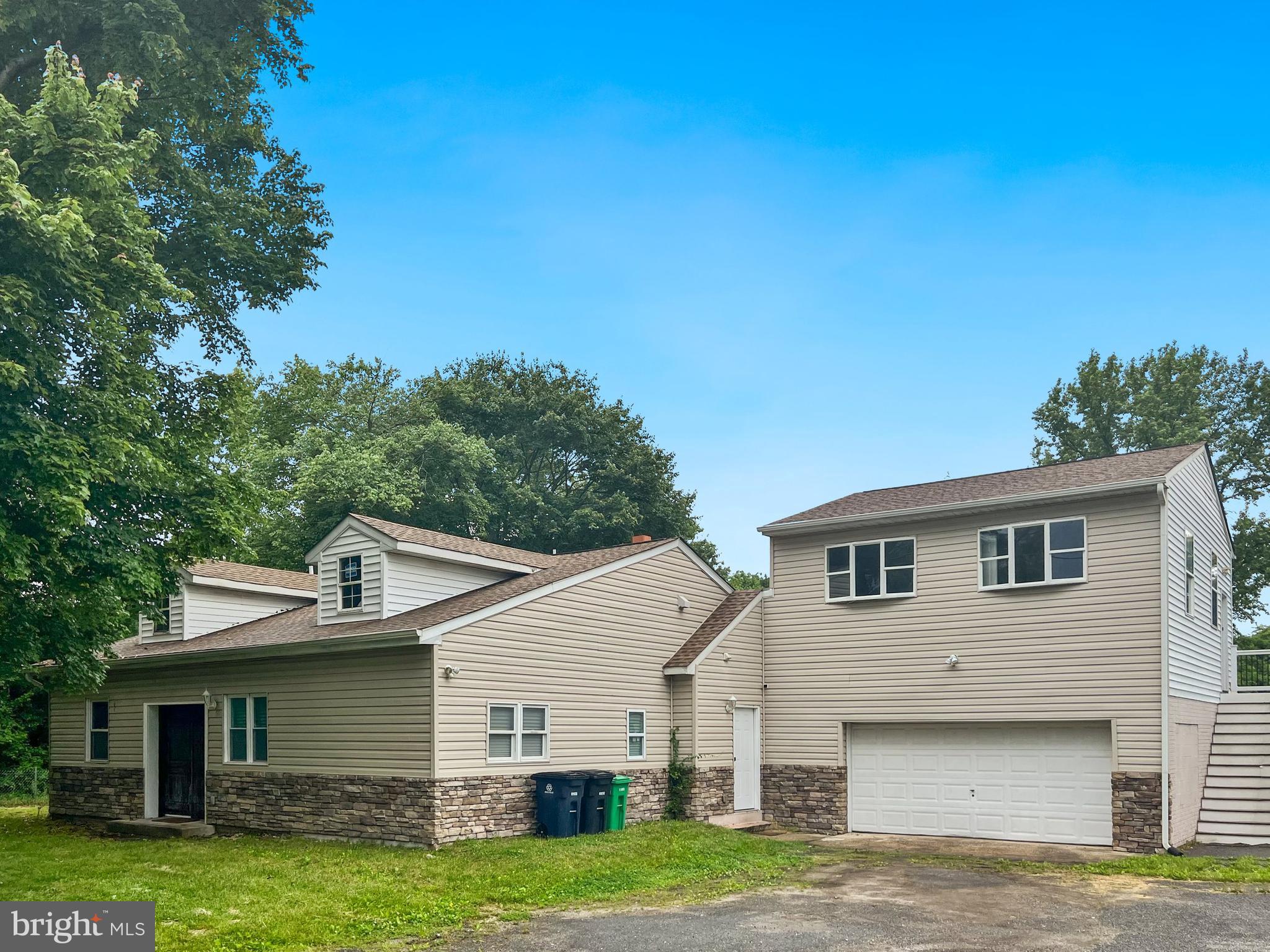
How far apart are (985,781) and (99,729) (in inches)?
673

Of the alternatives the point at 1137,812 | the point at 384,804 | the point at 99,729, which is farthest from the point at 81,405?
the point at 1137,812

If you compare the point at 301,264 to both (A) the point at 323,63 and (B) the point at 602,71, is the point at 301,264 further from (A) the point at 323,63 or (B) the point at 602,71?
(B) the point at 602,71

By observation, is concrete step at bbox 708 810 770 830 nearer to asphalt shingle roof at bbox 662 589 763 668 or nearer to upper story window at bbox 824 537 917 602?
asphalt shingle roof at bbox 662 589 763 668

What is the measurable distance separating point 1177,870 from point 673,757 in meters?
8.40

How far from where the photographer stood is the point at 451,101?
23641 mm

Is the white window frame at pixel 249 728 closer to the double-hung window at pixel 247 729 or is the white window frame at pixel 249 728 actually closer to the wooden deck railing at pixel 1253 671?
the double-hung window at pixel 247 729

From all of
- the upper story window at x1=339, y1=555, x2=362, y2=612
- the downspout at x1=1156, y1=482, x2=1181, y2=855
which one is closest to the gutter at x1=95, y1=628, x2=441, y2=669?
the upper story window at x1=339, y1=555, x2=362, y2=612

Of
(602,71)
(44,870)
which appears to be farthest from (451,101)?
(44,870)

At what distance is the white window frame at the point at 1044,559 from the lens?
1716cm

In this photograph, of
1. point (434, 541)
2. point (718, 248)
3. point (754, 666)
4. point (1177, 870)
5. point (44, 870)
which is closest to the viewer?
point (44, 870)

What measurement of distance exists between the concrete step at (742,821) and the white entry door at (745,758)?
0.19m

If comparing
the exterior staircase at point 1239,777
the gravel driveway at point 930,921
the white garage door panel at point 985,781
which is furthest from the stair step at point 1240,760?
the gravel driveway at point 930,921

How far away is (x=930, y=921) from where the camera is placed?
10.7 m

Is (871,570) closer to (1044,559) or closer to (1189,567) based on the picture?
(1044,559)
